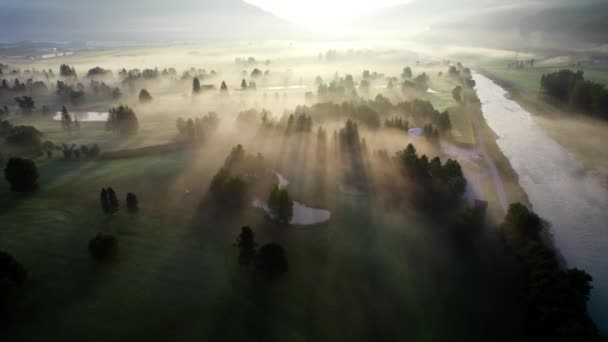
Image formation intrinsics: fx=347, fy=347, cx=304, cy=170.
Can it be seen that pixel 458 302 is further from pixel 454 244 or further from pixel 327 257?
pixel 327 257

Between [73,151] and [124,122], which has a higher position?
[124,122]

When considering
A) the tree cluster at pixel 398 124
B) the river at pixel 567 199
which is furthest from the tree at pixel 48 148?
the river at pixel 567 199

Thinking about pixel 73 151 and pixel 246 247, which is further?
pixel 73 151

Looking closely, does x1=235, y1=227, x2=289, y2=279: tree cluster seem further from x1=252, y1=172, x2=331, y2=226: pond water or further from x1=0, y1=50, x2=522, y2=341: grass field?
x1=252, y1=172, x2=331, y2=226: pond water

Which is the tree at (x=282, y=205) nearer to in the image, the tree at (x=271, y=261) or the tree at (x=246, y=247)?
the tree at (x=246, y=247)

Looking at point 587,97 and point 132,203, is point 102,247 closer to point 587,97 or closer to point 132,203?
point 132,203

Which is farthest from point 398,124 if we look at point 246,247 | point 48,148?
point 48,148

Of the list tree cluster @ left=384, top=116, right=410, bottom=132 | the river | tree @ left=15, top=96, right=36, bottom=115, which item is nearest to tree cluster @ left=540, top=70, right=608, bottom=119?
the river
